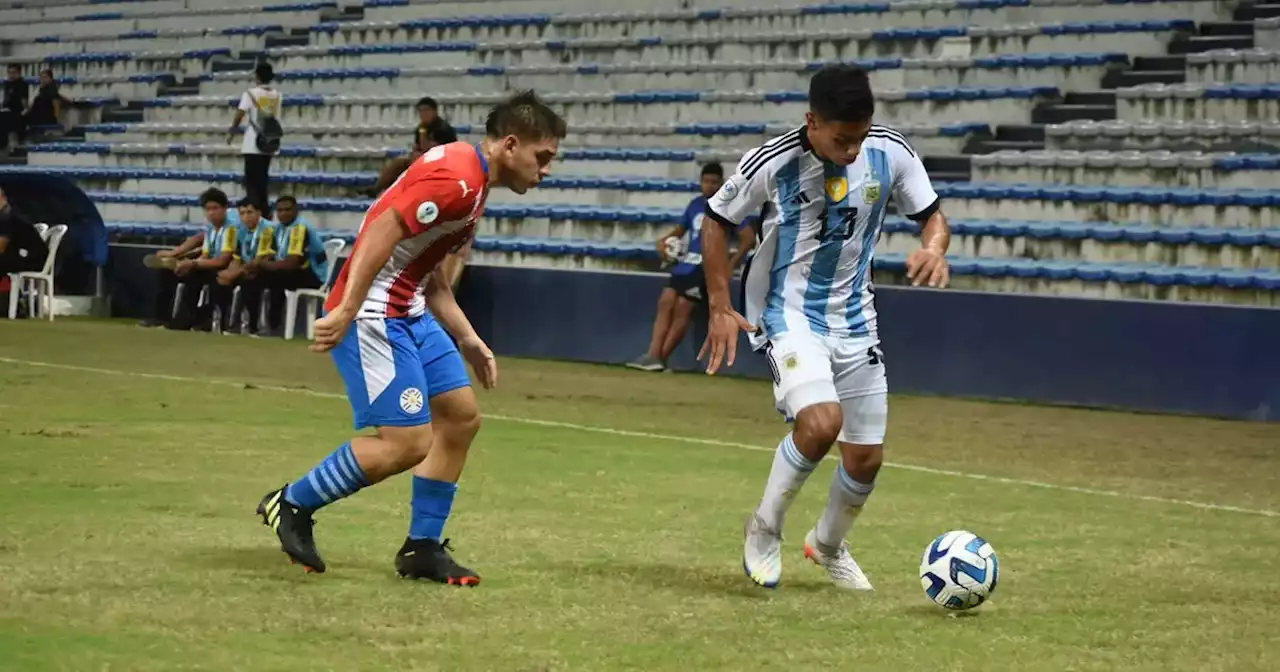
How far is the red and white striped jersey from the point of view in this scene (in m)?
6.50

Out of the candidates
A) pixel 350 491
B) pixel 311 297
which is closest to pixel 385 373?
pixel 350 491

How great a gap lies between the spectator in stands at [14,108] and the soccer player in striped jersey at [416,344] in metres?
25.5

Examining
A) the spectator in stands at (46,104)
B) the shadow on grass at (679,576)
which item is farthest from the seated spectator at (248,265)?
the shadow on grass at (679,576)

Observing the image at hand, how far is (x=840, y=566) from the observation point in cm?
717

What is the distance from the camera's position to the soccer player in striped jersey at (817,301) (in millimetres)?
6973

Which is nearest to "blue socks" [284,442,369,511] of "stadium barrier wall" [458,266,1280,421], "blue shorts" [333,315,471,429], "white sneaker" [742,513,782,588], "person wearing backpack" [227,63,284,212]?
"blue shorts" [333,315,471,429]

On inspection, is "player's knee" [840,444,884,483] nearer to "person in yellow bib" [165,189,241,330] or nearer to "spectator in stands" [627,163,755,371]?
"spectator in stands" [627,163,755,371]

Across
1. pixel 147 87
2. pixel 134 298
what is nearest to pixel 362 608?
pixel 134 298

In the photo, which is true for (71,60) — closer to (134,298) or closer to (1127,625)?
(134,298)

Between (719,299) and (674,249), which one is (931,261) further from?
(674,249)

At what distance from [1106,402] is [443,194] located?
33.0 feet

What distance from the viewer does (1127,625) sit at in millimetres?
6500

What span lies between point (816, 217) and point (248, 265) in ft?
48.3

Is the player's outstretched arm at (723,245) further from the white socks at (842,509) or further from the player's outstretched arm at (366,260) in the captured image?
the player's outstretched arm at (366,260)
